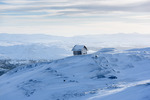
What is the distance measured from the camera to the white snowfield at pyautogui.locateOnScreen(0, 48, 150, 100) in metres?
26.8

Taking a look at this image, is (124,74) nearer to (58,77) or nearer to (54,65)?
(58,77)

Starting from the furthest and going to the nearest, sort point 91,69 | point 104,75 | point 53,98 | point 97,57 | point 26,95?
point 97,57 → point 91,69 → point 104,75 → point 26,95 → point 53,98

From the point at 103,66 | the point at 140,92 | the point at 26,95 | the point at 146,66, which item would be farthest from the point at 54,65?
the point at 140,92

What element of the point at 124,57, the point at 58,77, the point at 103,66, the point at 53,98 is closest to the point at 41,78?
the point at 58,77

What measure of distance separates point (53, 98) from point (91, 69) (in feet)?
42.5

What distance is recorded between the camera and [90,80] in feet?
119

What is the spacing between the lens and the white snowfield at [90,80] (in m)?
26.8

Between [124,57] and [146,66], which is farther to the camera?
[124,57]

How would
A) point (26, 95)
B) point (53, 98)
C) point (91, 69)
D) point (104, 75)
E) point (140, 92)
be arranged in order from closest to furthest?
point (140, 92) → point (53, 98) → point (26, 95) → point (104, 75) → point (91, 69)

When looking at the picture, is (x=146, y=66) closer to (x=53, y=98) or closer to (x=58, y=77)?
(x=58, y=77)

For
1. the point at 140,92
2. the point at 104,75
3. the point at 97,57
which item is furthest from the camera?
the point at 97,57

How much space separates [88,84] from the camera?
3403 centimetres

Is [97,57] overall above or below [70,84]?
above

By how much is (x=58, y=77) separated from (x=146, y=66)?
18585 mm
